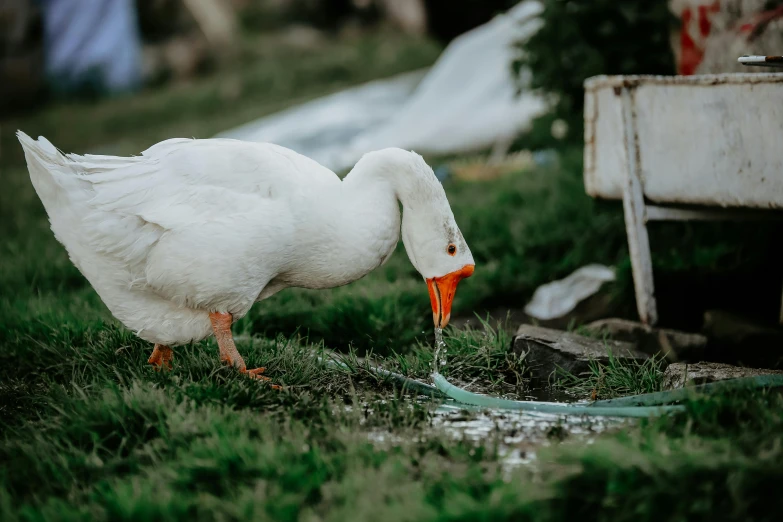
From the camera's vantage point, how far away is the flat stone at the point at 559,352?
4.13 m

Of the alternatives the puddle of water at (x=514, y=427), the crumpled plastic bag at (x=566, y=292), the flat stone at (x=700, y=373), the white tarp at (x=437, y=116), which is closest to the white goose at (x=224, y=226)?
the puddle of water at (x=514, y=427)

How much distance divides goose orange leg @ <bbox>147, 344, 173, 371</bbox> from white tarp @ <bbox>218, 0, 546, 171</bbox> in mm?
5714

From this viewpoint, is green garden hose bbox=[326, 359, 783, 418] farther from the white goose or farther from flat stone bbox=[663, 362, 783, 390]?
the white goose

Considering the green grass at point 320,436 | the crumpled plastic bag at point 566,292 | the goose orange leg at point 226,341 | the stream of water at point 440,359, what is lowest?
the crumpled plastic bag at point 566,292

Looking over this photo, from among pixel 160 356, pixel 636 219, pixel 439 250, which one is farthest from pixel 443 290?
pixel 636 219

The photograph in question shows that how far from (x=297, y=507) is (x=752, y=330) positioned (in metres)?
2.94

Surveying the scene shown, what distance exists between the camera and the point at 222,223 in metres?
3.61

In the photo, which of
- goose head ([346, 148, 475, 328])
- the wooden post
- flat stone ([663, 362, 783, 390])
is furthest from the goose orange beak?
the wooden post

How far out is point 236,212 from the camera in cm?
364

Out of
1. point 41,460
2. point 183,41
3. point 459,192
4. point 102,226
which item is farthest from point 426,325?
point 183,41

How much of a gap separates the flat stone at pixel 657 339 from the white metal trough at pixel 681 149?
0.16 m

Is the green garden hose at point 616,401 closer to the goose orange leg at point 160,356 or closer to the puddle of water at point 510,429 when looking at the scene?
the puddle of water at point 510,429

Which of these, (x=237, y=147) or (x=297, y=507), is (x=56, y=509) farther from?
(x=237, y=147)

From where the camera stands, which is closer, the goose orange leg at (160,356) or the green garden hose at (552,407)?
the green garden hose at (552,407)
